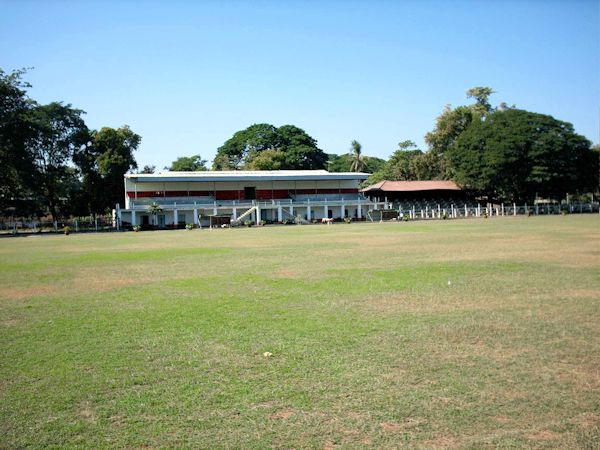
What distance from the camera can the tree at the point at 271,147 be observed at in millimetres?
86062

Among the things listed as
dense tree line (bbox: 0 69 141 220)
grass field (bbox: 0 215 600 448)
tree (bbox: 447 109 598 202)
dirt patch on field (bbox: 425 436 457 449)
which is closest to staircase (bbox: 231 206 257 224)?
dense tree line (bbox: 0 69 141 220)

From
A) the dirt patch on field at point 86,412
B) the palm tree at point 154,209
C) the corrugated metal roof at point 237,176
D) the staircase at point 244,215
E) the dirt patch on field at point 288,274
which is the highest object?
the corrugated metal roof at point 237,176

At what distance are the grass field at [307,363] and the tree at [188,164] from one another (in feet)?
261

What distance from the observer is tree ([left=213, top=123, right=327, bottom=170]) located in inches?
3388

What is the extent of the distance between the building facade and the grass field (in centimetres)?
4709

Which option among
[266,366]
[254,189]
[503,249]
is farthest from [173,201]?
[266,366]

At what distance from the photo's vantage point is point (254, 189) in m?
68.4

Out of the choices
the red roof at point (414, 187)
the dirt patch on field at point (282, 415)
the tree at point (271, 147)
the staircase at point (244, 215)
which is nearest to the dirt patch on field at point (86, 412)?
the dirt patch on field at point (282, 415)

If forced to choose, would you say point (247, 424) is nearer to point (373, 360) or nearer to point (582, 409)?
point (373, 360)

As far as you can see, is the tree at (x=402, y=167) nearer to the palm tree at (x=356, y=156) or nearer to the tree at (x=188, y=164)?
the palm tree at (x=356, y=156)

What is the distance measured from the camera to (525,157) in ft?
208

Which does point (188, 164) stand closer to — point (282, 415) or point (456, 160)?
point (456, 160)

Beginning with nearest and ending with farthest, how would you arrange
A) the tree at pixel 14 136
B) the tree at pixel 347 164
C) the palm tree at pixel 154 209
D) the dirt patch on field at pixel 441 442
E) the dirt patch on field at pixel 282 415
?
the dirt patch on field at pixel 441 442, the dirt patch on field at pixel 282 415, the tree at pixel 14 136, the palm tree at pixel 154 209, the tree at pixel 347 164

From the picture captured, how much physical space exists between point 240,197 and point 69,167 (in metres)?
23.3
